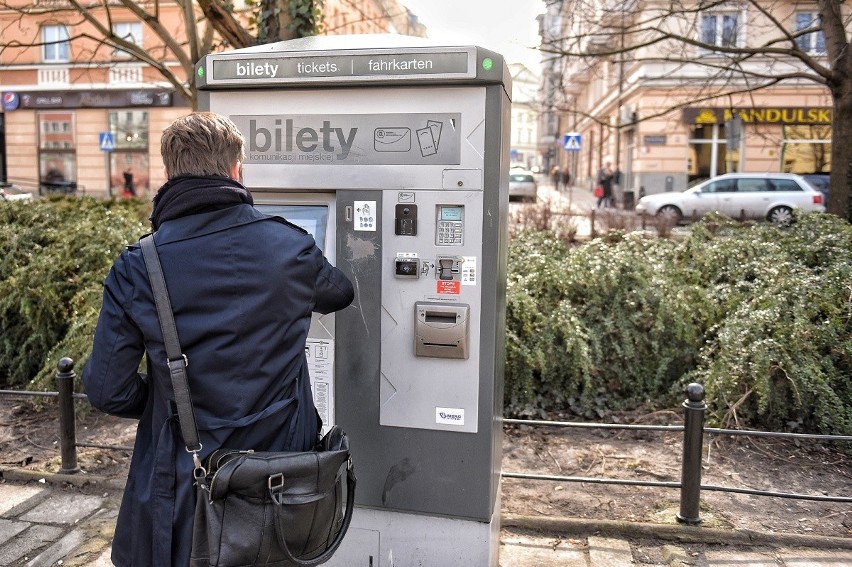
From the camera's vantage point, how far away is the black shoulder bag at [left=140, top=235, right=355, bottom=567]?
6.96 ft

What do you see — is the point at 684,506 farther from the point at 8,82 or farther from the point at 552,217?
the point at 8,82

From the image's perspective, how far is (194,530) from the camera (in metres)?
2.16

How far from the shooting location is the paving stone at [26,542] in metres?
3.73

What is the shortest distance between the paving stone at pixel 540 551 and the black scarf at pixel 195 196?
2.35 m

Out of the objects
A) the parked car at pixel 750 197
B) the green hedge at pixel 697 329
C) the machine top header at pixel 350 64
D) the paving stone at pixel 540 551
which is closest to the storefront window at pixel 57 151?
the parked car at pixel 750 197

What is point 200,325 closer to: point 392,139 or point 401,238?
point 401,238

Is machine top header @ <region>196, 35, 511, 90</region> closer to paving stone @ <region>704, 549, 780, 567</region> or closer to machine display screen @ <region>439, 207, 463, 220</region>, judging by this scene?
machine display screen @ <region>439, 207, 463, 220</region>

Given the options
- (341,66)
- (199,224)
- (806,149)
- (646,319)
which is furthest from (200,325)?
(806,149)

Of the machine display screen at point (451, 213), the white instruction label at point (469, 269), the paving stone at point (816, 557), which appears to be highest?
the machine display screen at point (451, 213)

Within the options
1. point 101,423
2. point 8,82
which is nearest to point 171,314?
point 101,423

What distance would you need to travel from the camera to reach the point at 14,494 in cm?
446

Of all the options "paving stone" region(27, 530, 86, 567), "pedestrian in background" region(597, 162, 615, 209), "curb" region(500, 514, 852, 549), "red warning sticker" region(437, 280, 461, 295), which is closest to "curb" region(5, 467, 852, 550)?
"curb" region(500, 514, 852, 549)

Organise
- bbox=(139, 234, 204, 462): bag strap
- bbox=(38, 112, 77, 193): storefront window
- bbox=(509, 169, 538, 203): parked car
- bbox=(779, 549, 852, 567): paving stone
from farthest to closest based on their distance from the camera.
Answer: bbox=(38, 112, 77, 193): storefront window, bbox=(509, 169, 538, 203): parked car, bbox=(779, 549, 852, 567): paving stone, bbox=(139, 234, 204, 462): bag strap

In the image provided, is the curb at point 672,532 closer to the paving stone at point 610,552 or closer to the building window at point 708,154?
the paving stone at point 610,552
